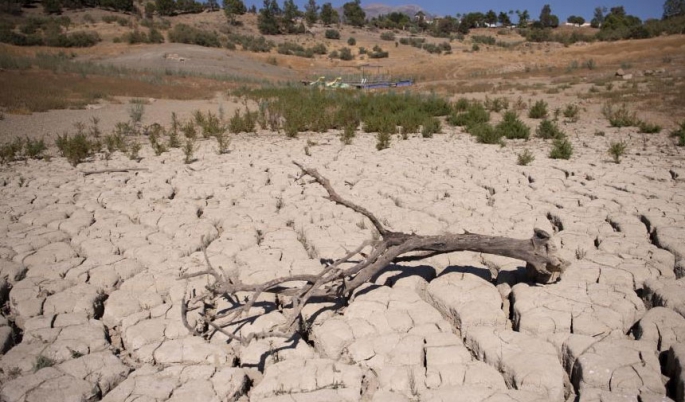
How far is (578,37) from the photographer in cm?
4397

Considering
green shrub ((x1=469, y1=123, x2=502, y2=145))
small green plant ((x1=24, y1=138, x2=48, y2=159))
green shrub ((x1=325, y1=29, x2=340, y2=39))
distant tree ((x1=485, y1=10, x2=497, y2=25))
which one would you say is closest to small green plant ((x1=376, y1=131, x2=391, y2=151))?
green shrub ((x1=469, y1=123, x2=502, y2=145))

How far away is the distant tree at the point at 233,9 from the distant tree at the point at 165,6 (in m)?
7.01

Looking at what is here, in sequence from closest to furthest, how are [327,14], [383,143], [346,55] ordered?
[383,143], [346,55], [327,14]

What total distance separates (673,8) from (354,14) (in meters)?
43.2

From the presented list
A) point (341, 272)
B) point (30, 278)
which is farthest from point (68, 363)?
point (341, 272)

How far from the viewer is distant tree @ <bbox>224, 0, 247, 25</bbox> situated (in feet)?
180

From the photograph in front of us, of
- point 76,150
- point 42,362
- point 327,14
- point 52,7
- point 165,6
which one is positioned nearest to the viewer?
point 42,362

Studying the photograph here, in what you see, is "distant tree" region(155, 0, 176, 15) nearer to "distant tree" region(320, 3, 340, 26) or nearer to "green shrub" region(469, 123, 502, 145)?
"distant tree" region(320, 3, 340, 26)

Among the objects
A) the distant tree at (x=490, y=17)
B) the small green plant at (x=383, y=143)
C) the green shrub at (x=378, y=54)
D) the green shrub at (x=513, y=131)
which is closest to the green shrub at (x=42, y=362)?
the small green plant at (x=383, y=143)

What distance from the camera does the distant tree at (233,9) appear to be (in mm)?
54906

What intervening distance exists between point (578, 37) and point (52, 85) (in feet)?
157

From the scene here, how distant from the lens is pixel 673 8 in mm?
53781

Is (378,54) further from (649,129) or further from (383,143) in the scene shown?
Answer: (383,143)

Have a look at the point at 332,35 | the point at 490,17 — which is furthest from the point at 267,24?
the point at 490,17
